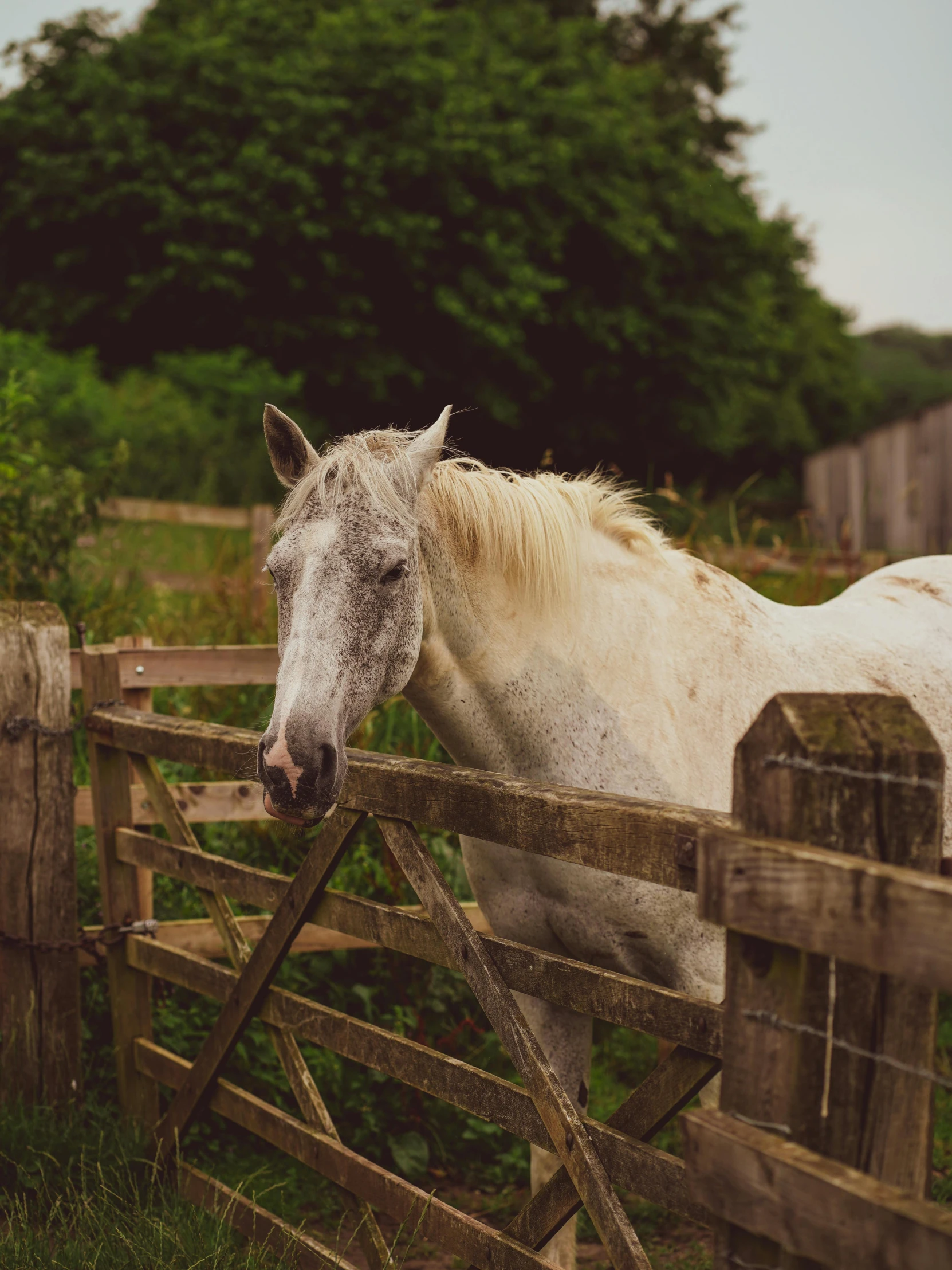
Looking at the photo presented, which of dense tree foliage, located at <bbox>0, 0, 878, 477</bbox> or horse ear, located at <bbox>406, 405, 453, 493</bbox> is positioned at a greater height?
dense tree foliage, located at <bbox>0, 0, 878, 477</bbox>

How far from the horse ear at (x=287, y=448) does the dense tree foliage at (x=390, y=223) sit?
12.5m

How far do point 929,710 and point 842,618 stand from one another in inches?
15.3

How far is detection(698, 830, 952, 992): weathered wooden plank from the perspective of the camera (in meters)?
1.16

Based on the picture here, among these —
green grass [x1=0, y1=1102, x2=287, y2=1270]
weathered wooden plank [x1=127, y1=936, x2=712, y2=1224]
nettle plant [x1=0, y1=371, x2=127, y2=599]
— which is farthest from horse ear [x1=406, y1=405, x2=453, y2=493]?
nettle plant [x1=0, y1=371, x2=127, y2=599]

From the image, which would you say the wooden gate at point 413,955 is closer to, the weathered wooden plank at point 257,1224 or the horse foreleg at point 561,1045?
the weathered wooden plank at point 257,1224

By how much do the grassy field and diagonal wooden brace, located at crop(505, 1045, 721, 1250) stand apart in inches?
17.7

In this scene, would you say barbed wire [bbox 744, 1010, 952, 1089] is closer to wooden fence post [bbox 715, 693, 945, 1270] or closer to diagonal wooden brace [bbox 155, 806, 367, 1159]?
wooden fence post [bbox 715, 693, 945, 1270]

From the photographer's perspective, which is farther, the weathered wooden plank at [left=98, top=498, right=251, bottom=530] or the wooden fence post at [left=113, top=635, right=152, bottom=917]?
the weathered wooden plank at [left=98, top=498, right=251, bottom=530]

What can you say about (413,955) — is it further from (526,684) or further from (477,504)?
(477,504)

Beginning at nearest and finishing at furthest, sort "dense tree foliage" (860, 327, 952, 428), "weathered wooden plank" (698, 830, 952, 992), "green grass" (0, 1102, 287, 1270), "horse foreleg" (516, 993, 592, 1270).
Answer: "weathered wooden plank" (698, 830, 952, 992), "green grass" (0, 1102, 287, 1270), "horse foreleg" (516, 993, 592, 1270), "dense tree foliage" (860, 327, 952, 428)

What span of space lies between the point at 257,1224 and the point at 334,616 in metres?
1.63

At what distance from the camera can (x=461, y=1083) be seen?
227 centimetres

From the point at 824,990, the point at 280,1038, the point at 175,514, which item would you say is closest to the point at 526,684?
the point at 280,1038

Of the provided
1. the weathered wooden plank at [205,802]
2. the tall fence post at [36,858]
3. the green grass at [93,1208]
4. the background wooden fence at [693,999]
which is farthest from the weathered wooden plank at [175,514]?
the green grass at [93,1208]
